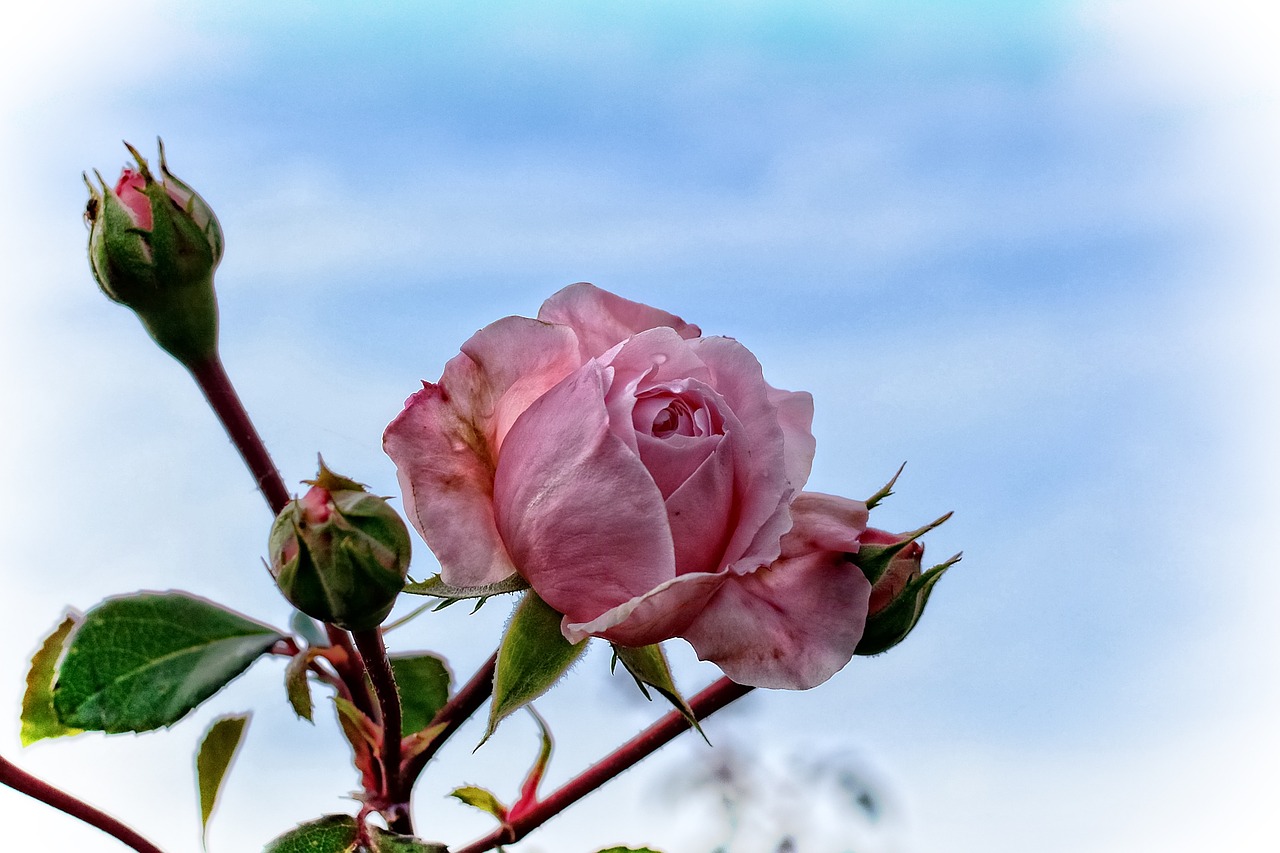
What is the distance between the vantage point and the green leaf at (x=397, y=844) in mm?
582

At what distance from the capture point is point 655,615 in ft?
1.63

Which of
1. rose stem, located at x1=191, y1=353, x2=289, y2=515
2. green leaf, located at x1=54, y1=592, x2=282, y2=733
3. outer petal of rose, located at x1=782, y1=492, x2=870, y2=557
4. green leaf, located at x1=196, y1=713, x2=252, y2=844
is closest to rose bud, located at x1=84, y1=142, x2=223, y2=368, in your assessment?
rose stem, located at x1=191, y1=353, x2=289, y2=515

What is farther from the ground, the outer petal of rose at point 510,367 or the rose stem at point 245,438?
the rose stem at point 245,438

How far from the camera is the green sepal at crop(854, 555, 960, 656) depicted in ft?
1.92

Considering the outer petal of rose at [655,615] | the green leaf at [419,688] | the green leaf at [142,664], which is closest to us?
the outer petal of rose at [655,615]

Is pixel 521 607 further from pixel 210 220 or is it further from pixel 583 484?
pixel 210 220

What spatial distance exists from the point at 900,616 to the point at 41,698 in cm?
54

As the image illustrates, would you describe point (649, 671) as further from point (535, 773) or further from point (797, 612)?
point (535, 773)

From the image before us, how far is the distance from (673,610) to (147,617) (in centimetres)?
30

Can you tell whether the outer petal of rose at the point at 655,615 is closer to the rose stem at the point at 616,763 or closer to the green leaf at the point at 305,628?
the rose stem at the point at 616,763

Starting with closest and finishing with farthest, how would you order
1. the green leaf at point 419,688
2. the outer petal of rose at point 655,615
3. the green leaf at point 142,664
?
the outer petal of rose at point 655,615 < the green leaf at point 142,664 < the green leaf at point 419,688

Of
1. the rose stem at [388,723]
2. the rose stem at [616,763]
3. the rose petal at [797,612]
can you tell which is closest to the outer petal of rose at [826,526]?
the rose petal at [797,612]

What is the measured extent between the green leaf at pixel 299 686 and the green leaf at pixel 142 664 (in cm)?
2

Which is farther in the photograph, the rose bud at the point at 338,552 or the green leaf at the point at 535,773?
the green leaf at the point at 535,773
